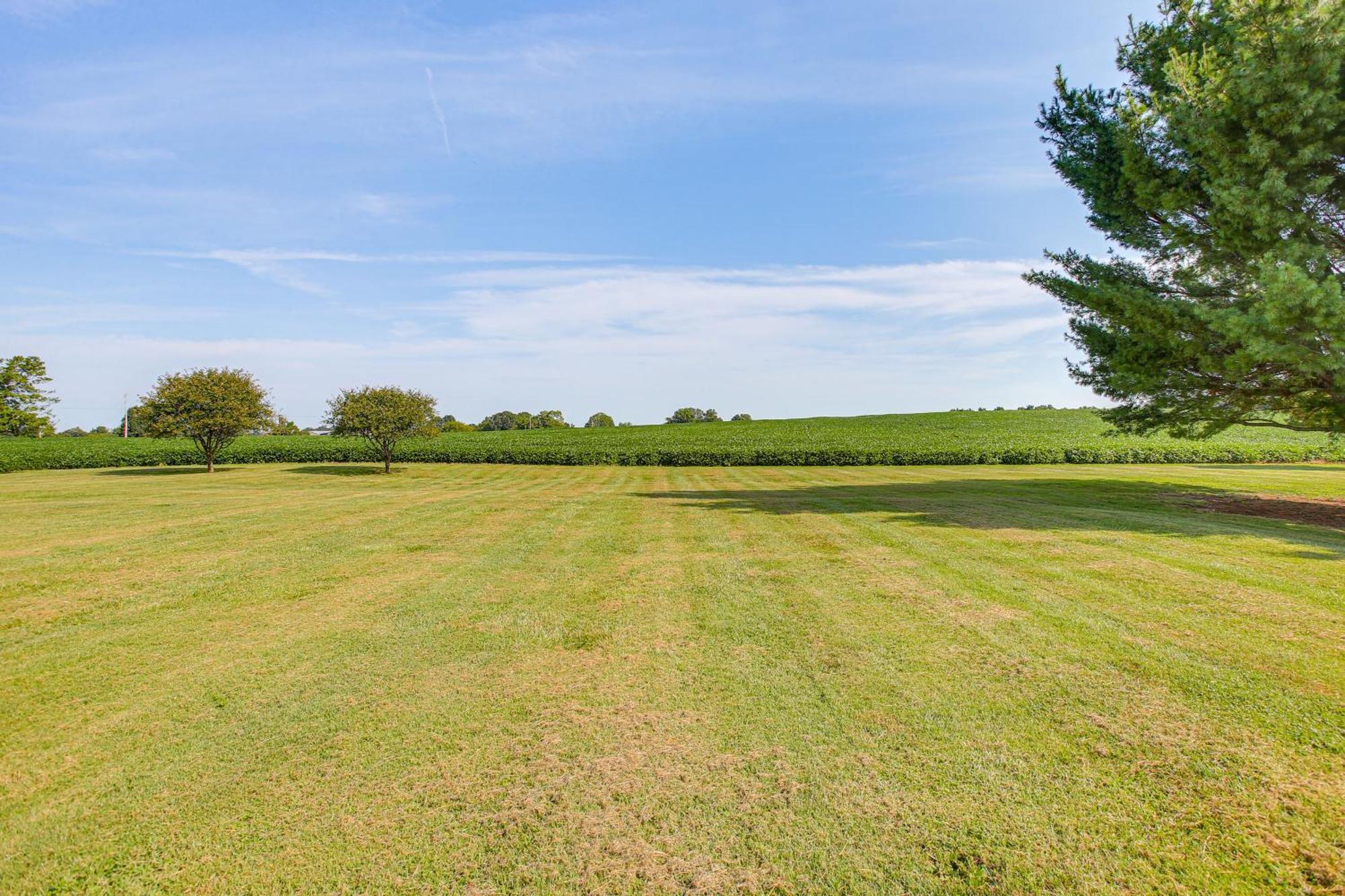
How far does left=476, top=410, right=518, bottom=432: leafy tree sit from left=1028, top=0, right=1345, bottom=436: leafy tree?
79427 mm

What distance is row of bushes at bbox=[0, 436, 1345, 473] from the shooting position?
36906 millimetres

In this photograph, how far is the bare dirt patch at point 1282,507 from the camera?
12422 millimetres

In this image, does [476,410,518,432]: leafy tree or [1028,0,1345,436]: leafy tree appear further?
[476,410,518,432]: leafy tree

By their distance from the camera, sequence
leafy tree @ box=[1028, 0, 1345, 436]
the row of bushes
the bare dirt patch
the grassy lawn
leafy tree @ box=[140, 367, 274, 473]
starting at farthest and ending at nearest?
1. the row of bushes
2. leafy tree @ box=[140, 367, 274, 473]
3. the bare dirt patch
4. leafy tree @ box=[1028, 0, 1345, 436]
5. the grassy lawn

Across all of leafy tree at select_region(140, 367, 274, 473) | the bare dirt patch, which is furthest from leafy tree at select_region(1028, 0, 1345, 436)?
leafy tree at select_region(140, 367, 274, 473)

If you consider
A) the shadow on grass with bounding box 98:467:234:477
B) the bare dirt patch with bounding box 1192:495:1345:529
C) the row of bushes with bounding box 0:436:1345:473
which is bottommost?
the bare dirt patch with bounding box 1192:495:1345:529

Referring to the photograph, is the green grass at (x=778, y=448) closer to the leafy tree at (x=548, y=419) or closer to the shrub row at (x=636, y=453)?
the shrub row at (x=636, y=453)

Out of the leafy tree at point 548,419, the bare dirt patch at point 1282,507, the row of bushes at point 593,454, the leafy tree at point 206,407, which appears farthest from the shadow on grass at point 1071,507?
the leafy tree at point 548,419

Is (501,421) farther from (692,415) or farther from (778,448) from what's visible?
(778,448)

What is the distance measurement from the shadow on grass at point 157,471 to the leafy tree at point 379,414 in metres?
8.74

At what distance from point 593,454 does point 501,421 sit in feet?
171

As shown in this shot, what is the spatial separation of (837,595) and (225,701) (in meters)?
6.27

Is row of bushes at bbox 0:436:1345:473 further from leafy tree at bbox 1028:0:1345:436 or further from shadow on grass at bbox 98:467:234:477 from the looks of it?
leafy tree at bbox 1028:0:1345:436

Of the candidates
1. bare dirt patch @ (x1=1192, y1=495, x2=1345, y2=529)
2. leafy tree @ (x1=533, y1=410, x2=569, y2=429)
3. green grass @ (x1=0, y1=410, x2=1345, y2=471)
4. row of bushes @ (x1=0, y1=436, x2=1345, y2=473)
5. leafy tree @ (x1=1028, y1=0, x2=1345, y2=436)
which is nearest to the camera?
leafy tree @ (x1=1028, y1=0, x2=1345, y2=436)
